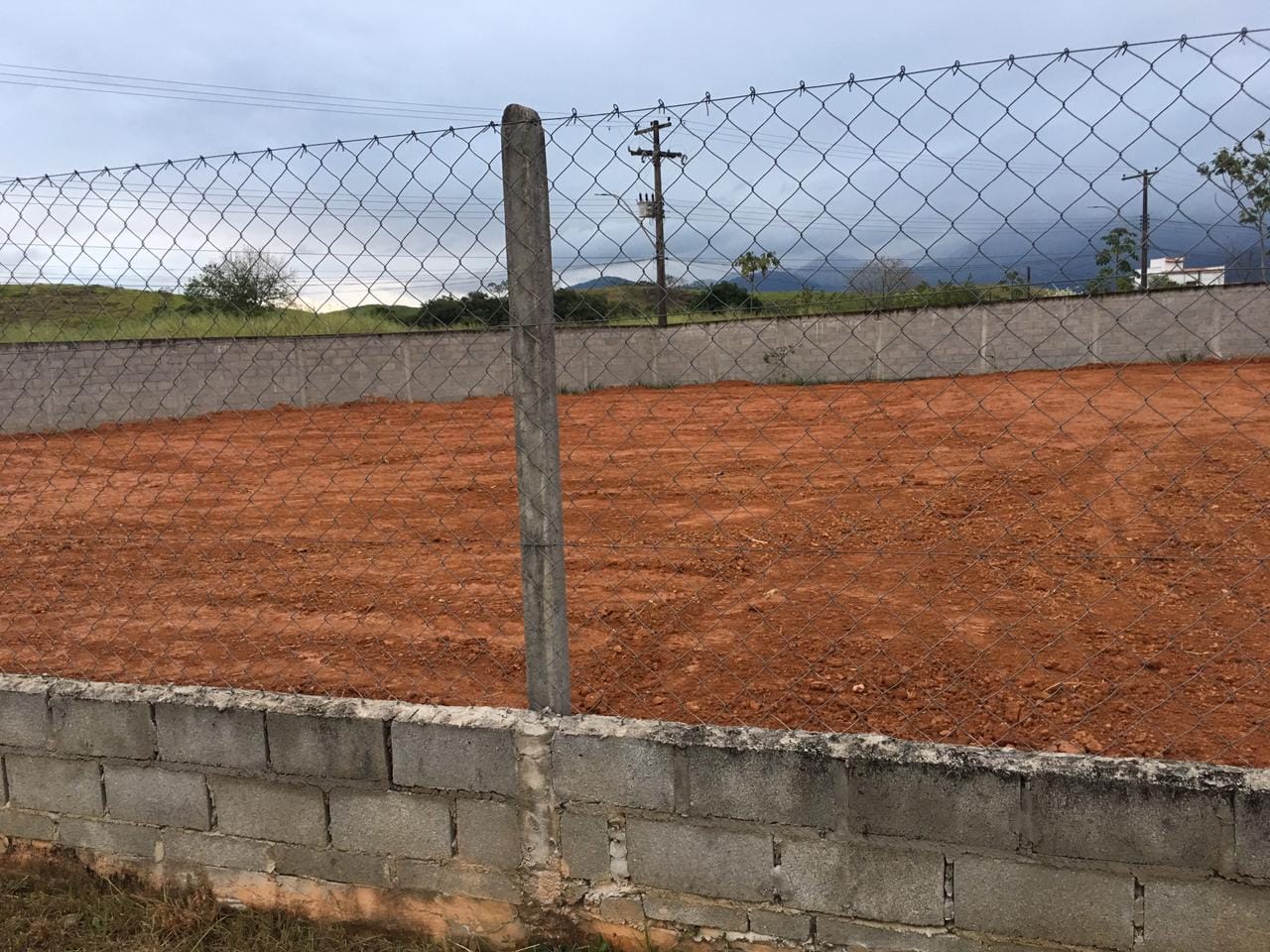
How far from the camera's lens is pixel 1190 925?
179 cm

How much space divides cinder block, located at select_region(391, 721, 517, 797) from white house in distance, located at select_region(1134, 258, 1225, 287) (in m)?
1.85

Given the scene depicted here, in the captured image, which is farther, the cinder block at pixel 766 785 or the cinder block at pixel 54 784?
the cinder block at pixel 54 784

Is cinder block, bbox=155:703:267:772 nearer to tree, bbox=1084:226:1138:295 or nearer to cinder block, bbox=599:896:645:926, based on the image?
cinder block, bbox=599:896:645:926

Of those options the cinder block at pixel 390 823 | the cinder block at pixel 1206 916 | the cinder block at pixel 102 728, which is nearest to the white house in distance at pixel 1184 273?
the cinder block at pixel 1206 916

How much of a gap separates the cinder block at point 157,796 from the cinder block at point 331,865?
247 millimetres

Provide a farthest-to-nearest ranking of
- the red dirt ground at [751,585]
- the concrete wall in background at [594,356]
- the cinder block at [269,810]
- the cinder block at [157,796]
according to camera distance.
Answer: the concrete wall in background at [594,356] < the red dirt ground at [751,585] < the cinder block at [157,796] < the cinder block at [269,810]

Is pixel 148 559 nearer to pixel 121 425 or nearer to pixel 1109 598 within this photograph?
pixel 1109 598

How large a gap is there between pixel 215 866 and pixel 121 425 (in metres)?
14.1

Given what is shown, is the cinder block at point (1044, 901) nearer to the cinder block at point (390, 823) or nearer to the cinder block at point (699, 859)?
the cinder block at point (699, 859)

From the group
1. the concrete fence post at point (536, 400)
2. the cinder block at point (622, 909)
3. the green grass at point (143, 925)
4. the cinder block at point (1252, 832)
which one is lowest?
the green grass at point (143, 925)

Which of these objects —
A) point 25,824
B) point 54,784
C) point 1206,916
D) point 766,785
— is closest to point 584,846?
point 766,785

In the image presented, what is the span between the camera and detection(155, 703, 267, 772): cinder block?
90.7 inches

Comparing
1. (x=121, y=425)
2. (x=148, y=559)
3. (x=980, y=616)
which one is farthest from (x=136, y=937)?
(x=121, y=425)

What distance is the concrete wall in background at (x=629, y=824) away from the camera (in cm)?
180
